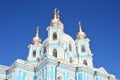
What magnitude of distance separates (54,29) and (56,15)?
12.1 ft

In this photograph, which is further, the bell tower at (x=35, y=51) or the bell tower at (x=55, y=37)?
the bell tower at (x=35, y=51)

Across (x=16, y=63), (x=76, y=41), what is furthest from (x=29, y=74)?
(x=76, y=41)

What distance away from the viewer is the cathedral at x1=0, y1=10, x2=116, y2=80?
34.2 meters

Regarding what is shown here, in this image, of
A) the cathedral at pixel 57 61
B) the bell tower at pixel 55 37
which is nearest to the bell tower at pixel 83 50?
→ the cathedral at pixel 57 61

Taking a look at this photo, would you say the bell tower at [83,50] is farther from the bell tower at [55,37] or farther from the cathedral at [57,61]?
the bell tower at [55,37]

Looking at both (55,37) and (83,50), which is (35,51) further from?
(83,50)

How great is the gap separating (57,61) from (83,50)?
8.77 meters

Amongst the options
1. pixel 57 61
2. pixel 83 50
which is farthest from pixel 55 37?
pixel 57 61

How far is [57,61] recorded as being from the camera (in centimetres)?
3431

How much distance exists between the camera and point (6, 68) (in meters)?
36.7

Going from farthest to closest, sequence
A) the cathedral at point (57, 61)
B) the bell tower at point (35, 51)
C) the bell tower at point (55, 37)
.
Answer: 1. the bell tower at point (35, 51)
2. the bell tower at point (55, 37)
3. the cathedral at point (57, 61)

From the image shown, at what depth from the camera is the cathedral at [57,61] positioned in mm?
34156

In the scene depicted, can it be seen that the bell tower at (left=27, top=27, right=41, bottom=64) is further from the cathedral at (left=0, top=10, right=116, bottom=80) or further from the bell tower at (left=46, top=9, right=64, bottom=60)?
the bell tower at (left=46, top=9, right=64, bottom=60)

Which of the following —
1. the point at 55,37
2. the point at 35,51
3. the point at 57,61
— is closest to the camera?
the point at 57,61
